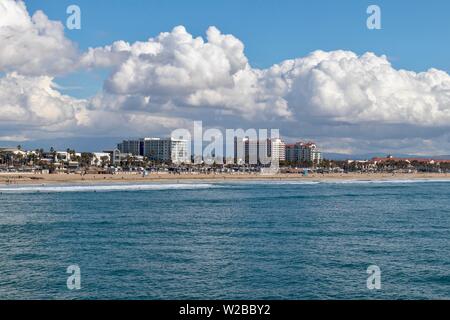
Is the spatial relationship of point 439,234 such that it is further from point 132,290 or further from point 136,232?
point 132,290

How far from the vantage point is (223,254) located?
34594 mm

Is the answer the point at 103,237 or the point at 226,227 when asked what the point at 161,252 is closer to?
the point at 103,237

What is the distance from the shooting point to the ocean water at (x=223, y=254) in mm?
25952

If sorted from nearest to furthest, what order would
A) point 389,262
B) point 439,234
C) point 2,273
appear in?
1. point 2,273
2. point 389,262
3. point 439,234

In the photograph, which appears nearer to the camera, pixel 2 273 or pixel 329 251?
pixel 2 273

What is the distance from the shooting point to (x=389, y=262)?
32500 millimetres

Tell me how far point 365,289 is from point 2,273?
18.2 m

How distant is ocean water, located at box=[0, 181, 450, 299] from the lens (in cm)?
2595

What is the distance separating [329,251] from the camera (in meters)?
35.7

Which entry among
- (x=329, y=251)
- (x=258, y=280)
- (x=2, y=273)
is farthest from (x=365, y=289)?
(x=2, y=273)
